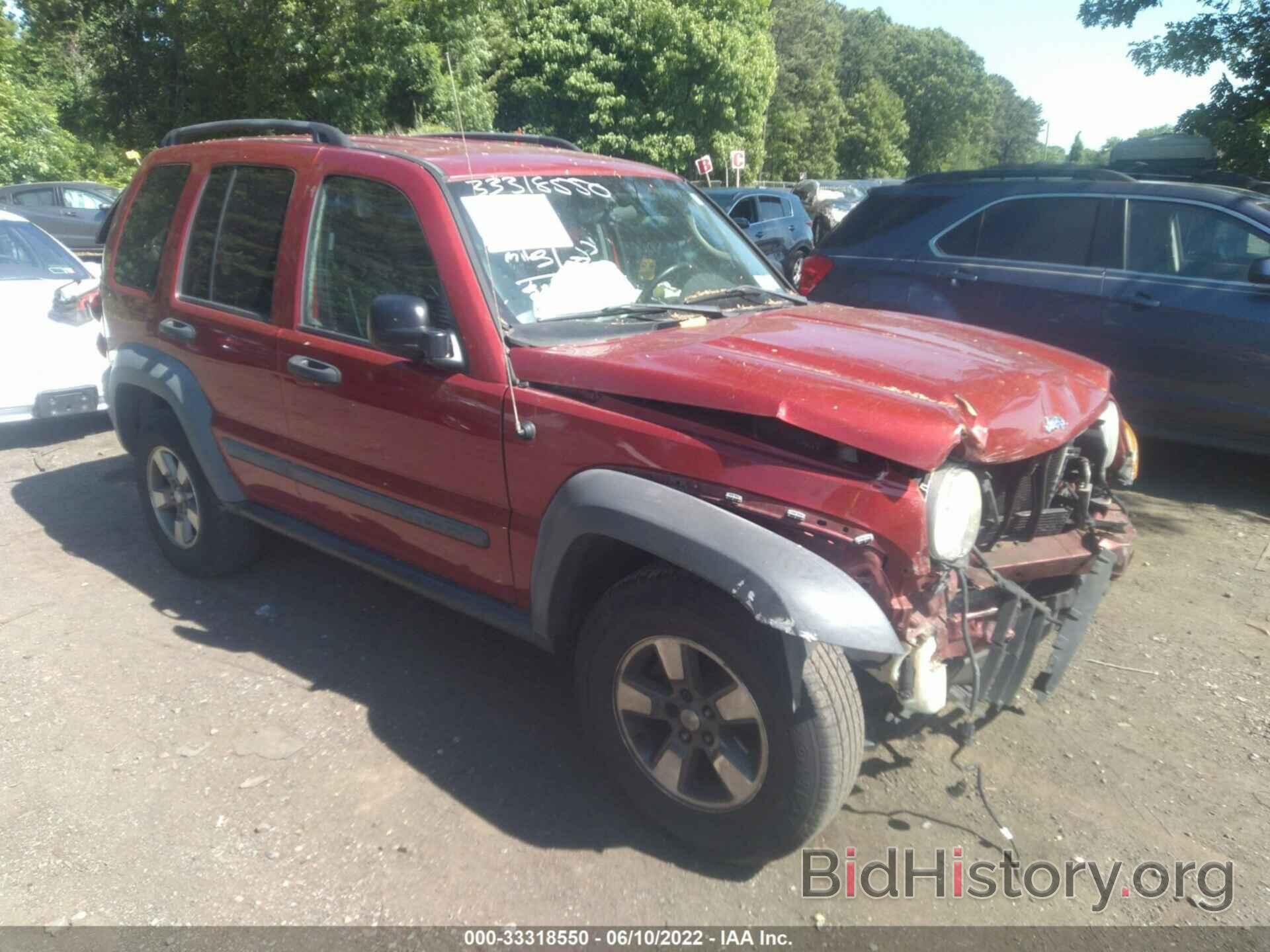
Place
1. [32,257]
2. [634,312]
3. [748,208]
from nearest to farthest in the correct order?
[634,312] < [32,257] < [748,208]

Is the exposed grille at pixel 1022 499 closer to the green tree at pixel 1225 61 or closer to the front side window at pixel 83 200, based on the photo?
the green tree at pixel 1225 61

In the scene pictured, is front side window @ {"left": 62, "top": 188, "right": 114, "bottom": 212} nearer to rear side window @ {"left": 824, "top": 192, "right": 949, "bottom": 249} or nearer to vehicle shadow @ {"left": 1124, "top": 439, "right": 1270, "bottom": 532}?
rear side window @ {"left": 824, "top": 192, "right": 949, "bottom": 249}

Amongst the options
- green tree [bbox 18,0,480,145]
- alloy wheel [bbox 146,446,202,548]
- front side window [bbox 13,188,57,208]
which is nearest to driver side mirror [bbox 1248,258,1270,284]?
alloy wheel [bbox 146,446,202,548]

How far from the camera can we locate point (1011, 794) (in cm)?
327

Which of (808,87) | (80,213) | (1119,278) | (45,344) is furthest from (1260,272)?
(808,87)

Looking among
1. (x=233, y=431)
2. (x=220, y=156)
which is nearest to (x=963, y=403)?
(x=233, y=431)

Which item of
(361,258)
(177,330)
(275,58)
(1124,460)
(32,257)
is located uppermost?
(275,58)

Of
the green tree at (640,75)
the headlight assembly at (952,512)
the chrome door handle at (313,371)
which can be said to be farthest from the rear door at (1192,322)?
the green tree at (640,75)

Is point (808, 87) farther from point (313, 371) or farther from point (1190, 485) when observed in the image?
point (313, 371)

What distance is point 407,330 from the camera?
317 centimetres

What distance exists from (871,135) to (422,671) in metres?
Result: 58.3

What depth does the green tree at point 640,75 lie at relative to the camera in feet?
83.4

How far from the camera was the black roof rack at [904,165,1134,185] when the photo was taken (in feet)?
20.6

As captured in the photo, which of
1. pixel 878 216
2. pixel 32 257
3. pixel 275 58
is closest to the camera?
pixel 878 216
